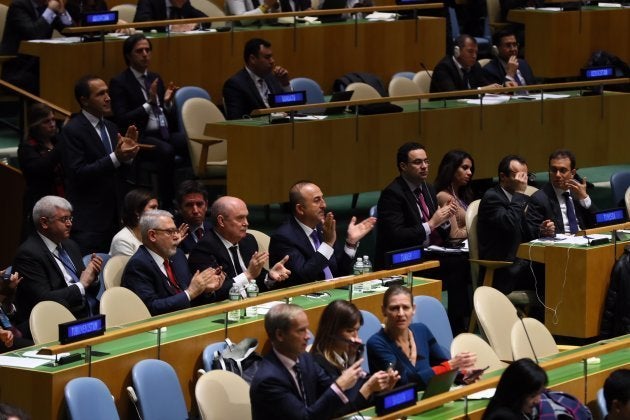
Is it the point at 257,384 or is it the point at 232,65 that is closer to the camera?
the point at 257,384

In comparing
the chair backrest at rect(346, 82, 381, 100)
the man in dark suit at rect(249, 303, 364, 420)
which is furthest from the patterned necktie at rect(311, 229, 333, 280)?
the chair backrest at rect(346, 82, 381, 100)

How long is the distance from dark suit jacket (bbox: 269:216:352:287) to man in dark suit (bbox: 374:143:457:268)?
0.84m

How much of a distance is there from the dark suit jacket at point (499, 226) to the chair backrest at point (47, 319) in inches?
108

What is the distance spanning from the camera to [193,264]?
7.41 m

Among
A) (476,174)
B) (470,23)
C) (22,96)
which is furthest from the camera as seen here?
(470,23)

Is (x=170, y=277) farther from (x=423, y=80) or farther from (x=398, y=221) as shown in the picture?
(x=423, y=80)

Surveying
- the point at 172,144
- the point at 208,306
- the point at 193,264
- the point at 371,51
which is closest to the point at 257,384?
the point at 208,306

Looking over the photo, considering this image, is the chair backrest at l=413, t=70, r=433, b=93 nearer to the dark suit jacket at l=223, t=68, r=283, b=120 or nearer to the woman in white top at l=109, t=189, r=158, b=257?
the dark suit jacket at l=223, t=68, r=283, b=120

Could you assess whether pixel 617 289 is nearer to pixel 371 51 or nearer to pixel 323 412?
pixel 323 412

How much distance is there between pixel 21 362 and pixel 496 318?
2.41 metres

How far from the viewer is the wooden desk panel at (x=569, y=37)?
1235cm

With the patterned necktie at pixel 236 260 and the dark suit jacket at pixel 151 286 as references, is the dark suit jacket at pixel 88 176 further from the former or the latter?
the dark suit jacket at pixel 151 286

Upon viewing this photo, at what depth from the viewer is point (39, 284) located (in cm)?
Result: 705

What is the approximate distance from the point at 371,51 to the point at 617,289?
4.33m
